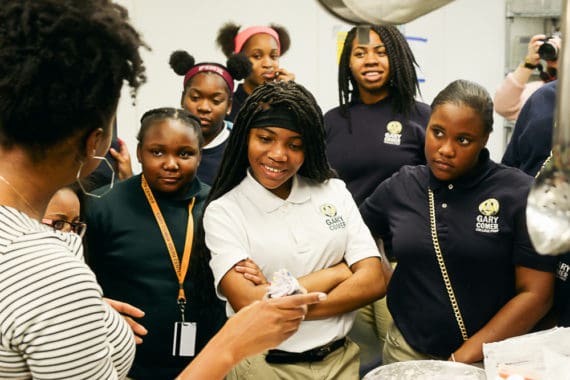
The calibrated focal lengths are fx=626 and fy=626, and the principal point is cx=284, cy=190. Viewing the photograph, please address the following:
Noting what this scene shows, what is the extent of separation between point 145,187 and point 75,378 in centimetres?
112

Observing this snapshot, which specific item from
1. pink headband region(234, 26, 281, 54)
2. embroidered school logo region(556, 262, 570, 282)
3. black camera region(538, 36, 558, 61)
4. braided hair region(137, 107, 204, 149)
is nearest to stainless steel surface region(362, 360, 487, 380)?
embroidered school logo region(556, 262, 570, 282)

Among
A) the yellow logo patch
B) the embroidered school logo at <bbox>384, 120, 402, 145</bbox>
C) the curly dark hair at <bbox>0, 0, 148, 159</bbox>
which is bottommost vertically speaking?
the yellow logo patch

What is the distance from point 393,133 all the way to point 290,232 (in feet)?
2.58

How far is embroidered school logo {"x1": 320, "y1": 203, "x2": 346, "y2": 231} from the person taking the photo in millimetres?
1748

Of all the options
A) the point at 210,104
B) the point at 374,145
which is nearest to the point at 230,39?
the point at 210,104

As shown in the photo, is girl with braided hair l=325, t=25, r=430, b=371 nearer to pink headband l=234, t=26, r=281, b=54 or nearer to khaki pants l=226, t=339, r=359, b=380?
khaki pants l=226, t=339, r=359, b=380

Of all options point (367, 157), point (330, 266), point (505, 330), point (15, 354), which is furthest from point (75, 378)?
point (367, 157)

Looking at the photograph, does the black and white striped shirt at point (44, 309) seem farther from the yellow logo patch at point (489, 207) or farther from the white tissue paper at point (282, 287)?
the yellow logo patch at point (489, 207)

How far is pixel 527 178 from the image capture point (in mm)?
1669

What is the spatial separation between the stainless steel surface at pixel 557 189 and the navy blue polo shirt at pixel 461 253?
1.11m

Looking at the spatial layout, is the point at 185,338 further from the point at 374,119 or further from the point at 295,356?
the point at 374,119

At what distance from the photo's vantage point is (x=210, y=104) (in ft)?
8.21

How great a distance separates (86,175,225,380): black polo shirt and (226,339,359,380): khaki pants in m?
0.30

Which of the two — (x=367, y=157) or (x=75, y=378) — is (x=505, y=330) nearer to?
(x=367, y=157)
